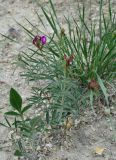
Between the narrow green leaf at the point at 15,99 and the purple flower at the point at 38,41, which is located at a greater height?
the purple flower at the point at 38,41

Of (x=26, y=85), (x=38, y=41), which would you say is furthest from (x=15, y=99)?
(x=26, y=85)

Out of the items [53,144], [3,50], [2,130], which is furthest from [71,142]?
[3,50]

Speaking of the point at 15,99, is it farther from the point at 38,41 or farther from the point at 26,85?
the point at 26,85

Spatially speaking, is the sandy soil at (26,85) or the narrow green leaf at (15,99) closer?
the narrow green leaf at (15,99)

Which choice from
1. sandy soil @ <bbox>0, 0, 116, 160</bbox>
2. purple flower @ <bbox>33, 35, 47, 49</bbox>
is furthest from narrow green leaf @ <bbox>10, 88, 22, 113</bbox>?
sandy soil @ <bbox>0, 0, 116, 160</bbox>

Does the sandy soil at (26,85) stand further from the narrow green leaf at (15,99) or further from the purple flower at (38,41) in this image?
the purple flower at (38,41)

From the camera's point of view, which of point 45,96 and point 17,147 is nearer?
point 17,147

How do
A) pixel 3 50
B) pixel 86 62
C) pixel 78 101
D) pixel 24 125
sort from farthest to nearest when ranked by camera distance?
pixel 3 50 < pixel 86 62 < pixel 78 101 < pixel 24 125

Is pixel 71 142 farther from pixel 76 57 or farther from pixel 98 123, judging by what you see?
pixel 76 57

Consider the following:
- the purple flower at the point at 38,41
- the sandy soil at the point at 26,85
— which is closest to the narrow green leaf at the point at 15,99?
the purple flower at the point at 38,41
